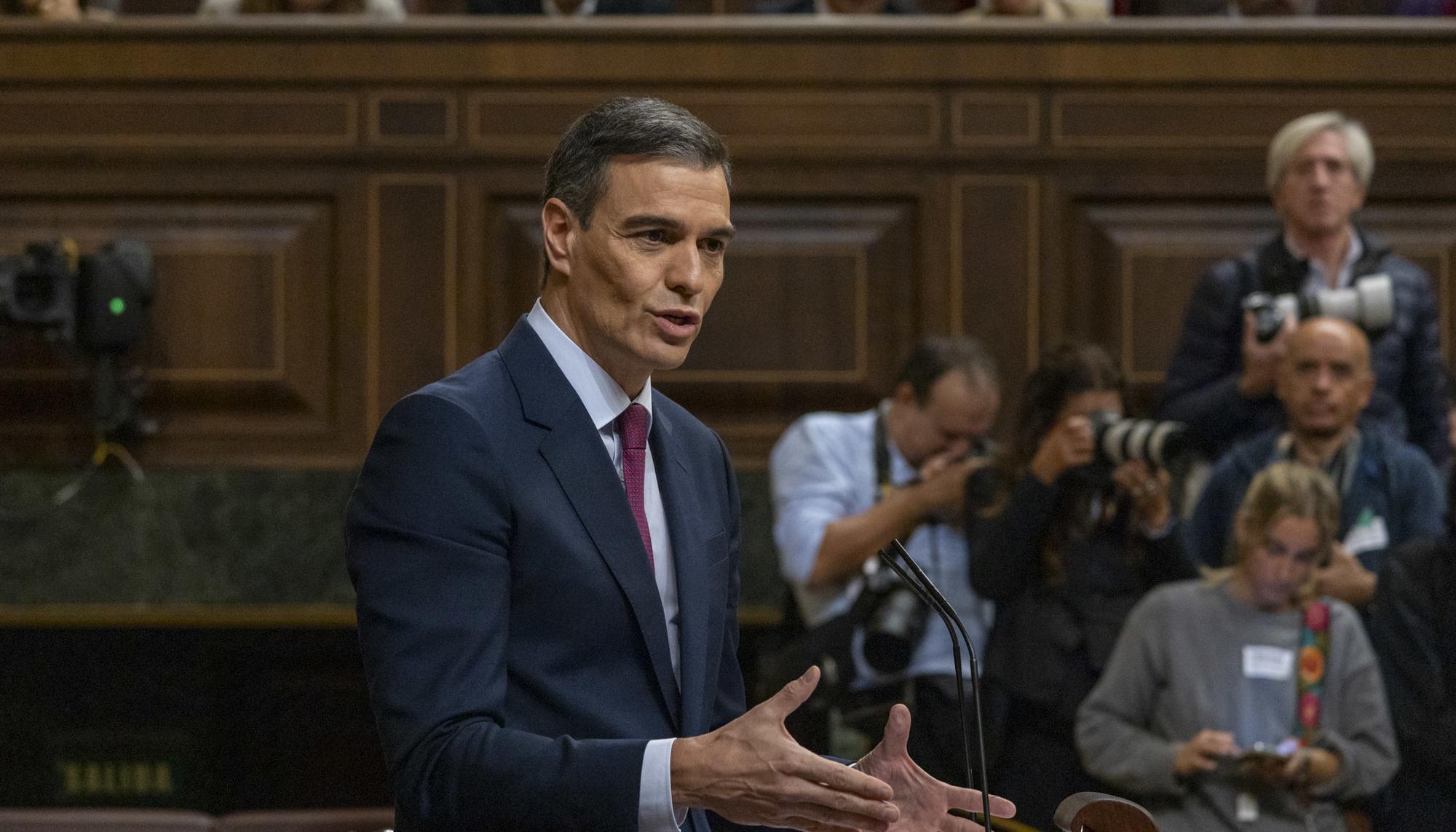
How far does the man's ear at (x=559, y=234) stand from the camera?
163cm

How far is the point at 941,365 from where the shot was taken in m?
3.85

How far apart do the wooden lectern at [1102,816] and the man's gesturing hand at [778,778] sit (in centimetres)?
24

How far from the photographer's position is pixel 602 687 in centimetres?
154

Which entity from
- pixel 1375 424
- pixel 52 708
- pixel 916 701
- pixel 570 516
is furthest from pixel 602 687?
pixel 52 708

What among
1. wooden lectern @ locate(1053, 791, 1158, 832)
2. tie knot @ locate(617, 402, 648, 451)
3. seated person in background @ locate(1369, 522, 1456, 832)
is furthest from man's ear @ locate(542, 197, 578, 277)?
seated person in background @ locate(1369, 522, 1456, 832)

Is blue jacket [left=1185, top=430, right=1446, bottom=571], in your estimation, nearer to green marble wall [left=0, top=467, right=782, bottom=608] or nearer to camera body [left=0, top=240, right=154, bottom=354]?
green marble wall [left=0, top=467, right=782, bottom=608]

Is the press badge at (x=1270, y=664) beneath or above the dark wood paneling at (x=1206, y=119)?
beneath

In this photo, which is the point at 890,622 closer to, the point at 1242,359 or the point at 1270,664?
the point at 1270,664

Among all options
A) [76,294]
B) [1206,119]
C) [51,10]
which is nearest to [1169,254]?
[1206,119]

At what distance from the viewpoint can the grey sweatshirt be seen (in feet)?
11.0

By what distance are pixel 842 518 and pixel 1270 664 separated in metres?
0.92

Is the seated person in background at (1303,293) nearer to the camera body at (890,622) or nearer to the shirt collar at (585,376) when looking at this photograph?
the camera body at (890,622)

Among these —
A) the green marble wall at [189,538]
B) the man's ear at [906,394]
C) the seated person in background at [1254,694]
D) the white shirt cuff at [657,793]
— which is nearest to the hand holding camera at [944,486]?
the man's ear at [906,394]

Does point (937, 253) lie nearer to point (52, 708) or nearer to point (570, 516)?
point (52, 708)
